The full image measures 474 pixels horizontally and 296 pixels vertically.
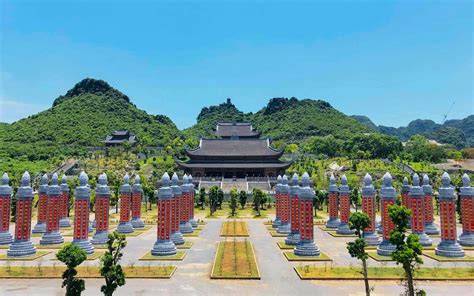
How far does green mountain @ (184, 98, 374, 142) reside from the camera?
154 metres

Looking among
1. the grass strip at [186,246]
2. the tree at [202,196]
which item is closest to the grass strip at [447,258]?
the grass strip at [186,246]

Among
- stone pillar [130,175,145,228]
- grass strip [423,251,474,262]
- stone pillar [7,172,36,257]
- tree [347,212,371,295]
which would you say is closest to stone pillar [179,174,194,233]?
stone pillar [130,175,145,228]

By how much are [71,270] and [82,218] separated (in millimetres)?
14904

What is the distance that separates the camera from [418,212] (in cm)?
3045

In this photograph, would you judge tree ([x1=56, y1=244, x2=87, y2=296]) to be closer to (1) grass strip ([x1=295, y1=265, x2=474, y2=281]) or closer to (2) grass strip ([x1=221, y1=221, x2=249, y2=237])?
(1) grass strip ([x1=295, y1=265, x2=474, y2=281])

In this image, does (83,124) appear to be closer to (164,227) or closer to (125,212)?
(125,212)

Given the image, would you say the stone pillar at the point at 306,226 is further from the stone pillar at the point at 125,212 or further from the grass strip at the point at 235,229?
the stone pillar at the point at 125,212

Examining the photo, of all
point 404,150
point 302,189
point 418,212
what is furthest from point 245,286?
point 404,150

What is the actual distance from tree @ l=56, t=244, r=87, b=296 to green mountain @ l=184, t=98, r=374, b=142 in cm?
12250

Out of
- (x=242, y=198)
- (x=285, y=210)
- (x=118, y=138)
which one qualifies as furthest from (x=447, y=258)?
(x=118, y=138)

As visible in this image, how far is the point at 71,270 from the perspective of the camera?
1603cm

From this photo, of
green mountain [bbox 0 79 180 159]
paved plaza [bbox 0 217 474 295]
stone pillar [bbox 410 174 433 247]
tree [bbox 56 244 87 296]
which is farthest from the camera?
green mountain [bbox 0 79 180 159]

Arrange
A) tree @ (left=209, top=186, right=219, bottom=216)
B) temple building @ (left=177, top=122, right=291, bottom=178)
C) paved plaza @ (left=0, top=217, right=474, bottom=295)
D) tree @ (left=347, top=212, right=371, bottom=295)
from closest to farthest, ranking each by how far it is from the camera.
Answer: tree @ (left=347, top=212, right=371, bottom=295) < paved plaza @ (left=0, top=217, right=474, bottom=295) < tree @ (left=209, top=186, right=219, bottom=216) < temple building @ (left=177, top=122, right=291, bottom=178)

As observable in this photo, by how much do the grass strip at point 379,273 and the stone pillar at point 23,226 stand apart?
1962 centimetres
